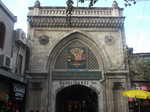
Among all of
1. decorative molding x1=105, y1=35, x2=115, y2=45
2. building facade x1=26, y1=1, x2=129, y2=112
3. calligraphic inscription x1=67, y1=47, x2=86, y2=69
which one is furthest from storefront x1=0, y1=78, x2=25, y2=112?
decorative molding x1=105, y1=35, x2=115, y2=45

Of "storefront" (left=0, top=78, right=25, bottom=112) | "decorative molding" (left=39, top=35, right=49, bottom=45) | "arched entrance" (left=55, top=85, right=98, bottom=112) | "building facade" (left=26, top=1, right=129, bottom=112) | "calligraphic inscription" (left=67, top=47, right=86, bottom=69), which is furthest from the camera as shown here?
"arched entrance" (left=55, top=85, right=98, bottom=112)

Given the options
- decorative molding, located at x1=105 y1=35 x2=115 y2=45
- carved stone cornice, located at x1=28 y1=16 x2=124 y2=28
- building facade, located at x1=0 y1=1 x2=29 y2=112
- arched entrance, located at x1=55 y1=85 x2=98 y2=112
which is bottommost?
arched entrance, located at x1=55 y1=85 x2=98 y2=112

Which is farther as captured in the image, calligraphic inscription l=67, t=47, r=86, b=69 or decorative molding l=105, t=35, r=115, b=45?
decorative molding l=105, t=35, r=115, b=45

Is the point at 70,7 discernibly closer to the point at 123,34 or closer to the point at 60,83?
the point at 60,83

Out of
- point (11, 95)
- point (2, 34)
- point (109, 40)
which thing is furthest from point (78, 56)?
point (2, 34)

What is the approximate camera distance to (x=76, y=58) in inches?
600

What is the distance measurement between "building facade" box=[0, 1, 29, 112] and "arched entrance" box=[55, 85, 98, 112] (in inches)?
178

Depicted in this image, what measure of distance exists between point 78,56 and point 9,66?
5502mm

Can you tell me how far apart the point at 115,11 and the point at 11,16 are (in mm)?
8201

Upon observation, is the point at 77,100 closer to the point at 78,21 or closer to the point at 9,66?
the point at 78,21

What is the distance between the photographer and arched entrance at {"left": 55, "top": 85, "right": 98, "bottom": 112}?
17141 mm

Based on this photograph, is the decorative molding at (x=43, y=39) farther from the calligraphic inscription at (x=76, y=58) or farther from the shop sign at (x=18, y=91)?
the shop sign at (x=18, y=91)

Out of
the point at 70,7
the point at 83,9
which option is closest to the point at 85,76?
the point at 83,9

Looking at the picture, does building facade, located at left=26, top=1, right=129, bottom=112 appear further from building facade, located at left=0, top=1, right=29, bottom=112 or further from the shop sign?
building facade, located at left=0, top=1, right=29, bottom=112
